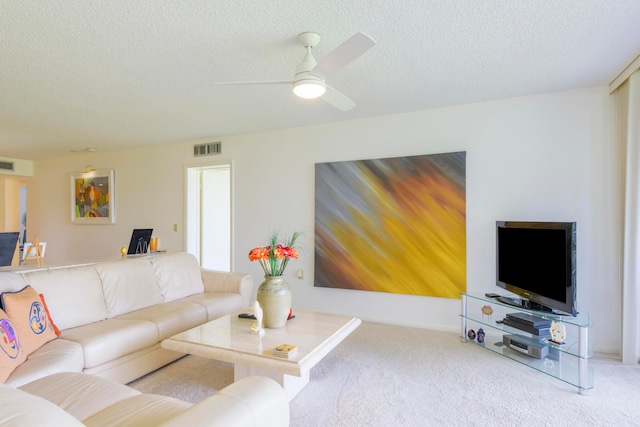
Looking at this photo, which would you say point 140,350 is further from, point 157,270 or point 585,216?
point 585,216

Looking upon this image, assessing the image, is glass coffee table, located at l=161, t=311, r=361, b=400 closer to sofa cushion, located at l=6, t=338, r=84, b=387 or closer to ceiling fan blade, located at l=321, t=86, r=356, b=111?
sofa cushion, located at l=6, t=338, r=84, b=387

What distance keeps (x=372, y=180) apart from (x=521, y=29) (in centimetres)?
208

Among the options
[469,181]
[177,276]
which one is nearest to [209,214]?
[177,276]

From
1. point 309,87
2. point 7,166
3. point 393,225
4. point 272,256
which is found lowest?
point 272,256

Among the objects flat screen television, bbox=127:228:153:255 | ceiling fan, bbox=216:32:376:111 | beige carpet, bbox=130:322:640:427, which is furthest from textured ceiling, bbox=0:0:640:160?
beige carpet, bbox=130:322:640:427

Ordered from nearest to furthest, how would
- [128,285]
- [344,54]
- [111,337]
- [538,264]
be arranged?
[344,54] < [111,337] < [538,264] < [128,285]

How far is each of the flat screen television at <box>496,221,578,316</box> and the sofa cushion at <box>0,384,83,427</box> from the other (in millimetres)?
2929

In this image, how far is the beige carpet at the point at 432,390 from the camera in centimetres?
203

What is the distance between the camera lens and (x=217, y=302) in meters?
3.26

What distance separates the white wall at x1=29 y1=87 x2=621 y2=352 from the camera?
10.0 feet

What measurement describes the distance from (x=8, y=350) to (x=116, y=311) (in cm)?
109

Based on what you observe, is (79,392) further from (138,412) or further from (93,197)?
(93,197)

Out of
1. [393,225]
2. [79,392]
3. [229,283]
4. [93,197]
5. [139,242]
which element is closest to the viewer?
[79,392]

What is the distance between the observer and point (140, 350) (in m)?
2.52
